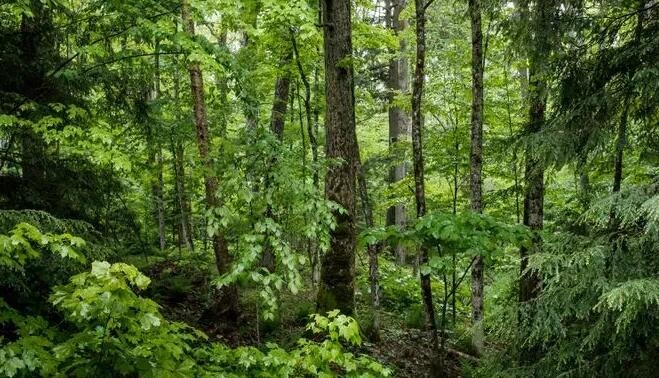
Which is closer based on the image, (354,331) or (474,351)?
(354,331)

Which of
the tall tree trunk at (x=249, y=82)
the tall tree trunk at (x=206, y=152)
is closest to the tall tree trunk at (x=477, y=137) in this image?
the tall tree trunk at (x=249, y=82)

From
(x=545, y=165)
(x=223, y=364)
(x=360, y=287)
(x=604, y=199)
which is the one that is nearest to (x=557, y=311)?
(x=604, y=199)

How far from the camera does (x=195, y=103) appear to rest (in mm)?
8602

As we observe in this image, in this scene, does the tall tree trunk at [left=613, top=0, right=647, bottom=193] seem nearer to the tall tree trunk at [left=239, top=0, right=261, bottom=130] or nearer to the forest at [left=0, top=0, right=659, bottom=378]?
the forest at [left=0, top=0, right=659, bottom=378]

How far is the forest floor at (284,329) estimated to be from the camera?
25.3 ft

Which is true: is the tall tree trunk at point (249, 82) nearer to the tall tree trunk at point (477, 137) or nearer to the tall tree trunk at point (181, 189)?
the tall tree trunk at point (181, 189)

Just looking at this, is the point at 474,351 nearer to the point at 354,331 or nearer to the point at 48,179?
the point at 354,331

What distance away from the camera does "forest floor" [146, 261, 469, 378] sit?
25.3ft

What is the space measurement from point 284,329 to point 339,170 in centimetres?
307

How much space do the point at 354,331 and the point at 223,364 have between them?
1.68 metres

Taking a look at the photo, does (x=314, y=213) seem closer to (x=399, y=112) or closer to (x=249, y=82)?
(x=249, y=82)

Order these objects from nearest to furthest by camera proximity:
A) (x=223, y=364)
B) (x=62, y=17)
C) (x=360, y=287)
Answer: (x=223, y=364), (x=62, y=17), (x=360, y=287)

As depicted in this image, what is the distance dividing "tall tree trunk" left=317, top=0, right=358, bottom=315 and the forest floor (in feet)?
2.79

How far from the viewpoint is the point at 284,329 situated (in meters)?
8.41
